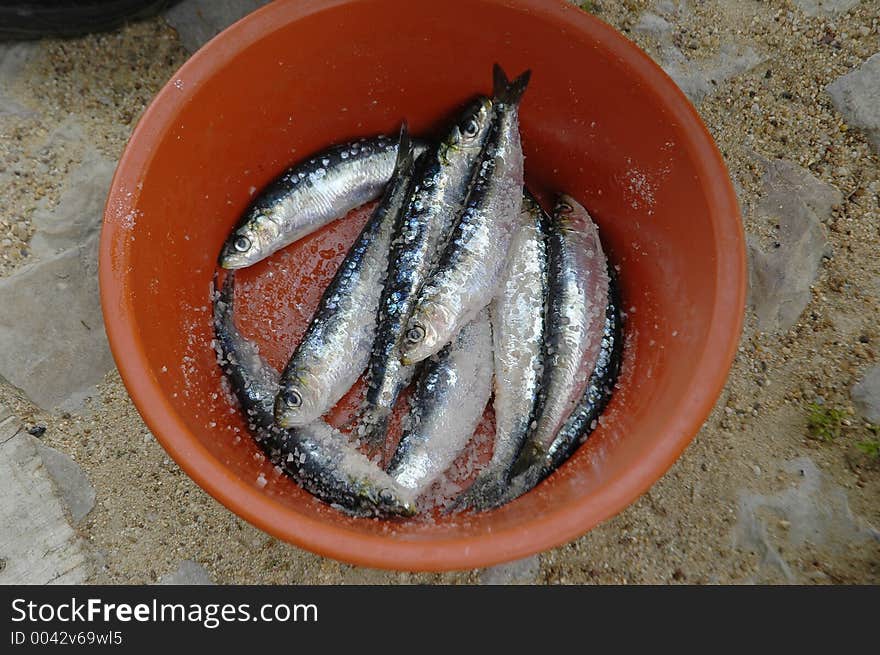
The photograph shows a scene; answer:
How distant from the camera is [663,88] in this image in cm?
212

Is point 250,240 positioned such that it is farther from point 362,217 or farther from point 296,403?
point 296,403

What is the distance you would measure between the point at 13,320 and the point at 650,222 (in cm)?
245

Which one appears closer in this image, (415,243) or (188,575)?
(415,243)

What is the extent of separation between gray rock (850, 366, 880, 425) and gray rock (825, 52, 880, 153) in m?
0.92

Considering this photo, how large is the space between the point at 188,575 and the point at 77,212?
4.98 feet

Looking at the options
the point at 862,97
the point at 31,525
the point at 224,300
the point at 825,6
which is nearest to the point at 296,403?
the point at 224,300

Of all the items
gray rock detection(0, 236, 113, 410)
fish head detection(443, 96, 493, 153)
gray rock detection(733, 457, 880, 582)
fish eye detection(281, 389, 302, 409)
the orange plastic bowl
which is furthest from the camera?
gray rock detection(0, 236, 113, 410)

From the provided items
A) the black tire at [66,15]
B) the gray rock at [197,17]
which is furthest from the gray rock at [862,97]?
the black tire at [66,15]

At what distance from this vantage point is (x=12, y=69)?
2.87 m

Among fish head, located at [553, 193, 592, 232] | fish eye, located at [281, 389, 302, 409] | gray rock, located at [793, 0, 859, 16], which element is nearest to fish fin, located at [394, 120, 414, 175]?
fish head, located at [553, 193, 592, 232]

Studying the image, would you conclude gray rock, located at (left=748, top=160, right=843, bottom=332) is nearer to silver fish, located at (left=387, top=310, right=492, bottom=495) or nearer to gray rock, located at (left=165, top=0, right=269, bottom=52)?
silver fish, located at (left=387, top=310, right=492, bottom=495)

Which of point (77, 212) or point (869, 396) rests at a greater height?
point (869, 396)

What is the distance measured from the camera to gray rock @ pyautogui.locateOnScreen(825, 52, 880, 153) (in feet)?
9.16

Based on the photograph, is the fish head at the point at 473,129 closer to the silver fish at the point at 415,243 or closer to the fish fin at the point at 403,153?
the silver fish at the point at 415,243
